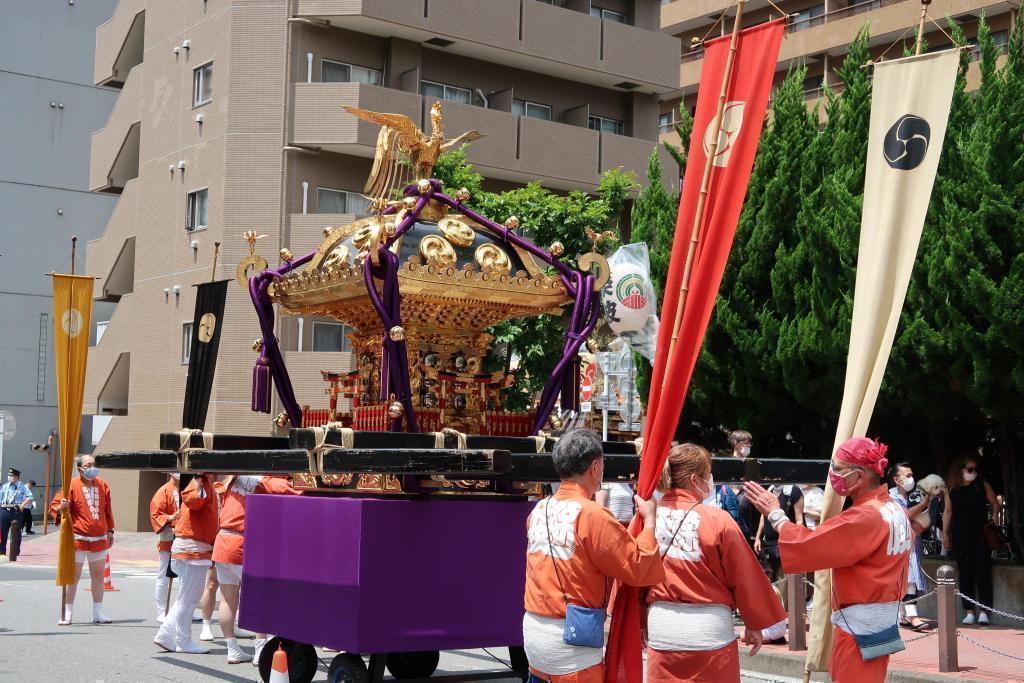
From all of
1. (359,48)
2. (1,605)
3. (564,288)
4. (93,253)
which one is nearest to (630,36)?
(359,48)

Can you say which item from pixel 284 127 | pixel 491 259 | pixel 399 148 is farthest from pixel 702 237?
pixel 284 127

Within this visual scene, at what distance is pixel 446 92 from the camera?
3291 centimetres

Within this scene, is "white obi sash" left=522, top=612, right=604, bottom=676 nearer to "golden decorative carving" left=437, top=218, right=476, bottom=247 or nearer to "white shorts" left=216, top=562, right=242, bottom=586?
"golden decorative carving" left=437, top=218, right=476, bottom=247

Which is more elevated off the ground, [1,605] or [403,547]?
[403,547]

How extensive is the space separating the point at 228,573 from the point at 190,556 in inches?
32.9

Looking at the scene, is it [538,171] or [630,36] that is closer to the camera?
[538,171]

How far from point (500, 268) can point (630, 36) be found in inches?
1055

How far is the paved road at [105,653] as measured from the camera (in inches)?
436

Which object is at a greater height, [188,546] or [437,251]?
[437,251]

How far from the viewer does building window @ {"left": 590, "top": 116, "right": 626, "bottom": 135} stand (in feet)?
118

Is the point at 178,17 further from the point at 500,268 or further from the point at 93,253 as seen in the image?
Result: the point at 500,268

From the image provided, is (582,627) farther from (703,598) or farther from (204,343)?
(204,343)

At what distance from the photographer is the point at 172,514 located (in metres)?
14.6

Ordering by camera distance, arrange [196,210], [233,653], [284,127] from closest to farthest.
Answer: [233,653] → [284,127] → [196,210]
